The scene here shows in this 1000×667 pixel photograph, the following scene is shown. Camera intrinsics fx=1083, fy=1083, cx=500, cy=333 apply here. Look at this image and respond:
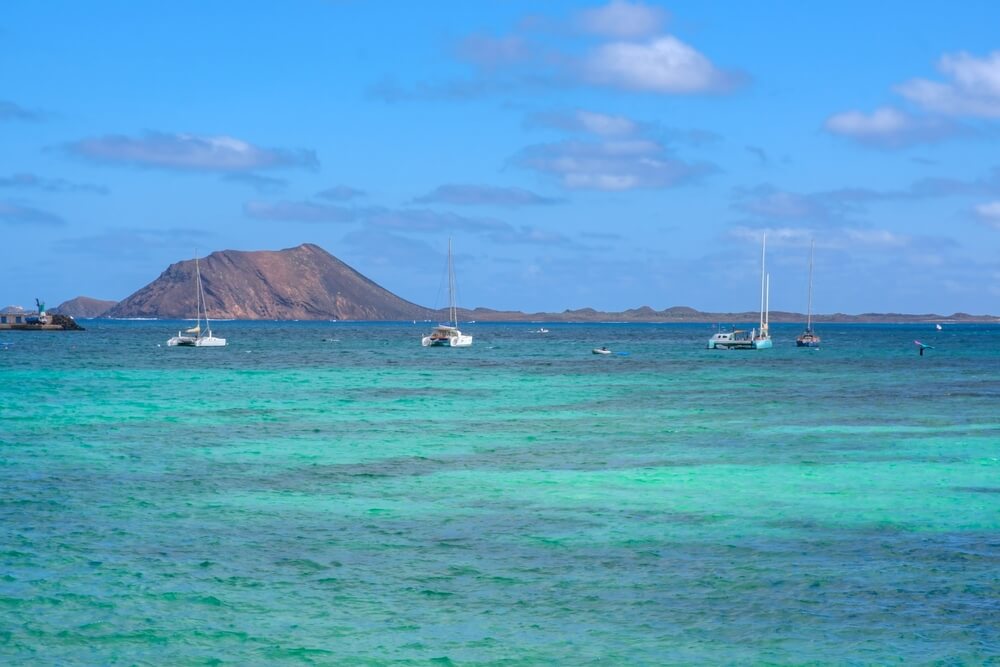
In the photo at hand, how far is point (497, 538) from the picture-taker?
2028 centimetres

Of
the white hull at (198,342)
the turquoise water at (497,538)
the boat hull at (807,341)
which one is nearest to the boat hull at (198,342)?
the white hull at (198,342)

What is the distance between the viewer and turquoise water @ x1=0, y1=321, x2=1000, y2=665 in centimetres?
1434

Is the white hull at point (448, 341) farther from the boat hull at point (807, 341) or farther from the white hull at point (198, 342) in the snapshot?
the boat hull at point (807, 341)

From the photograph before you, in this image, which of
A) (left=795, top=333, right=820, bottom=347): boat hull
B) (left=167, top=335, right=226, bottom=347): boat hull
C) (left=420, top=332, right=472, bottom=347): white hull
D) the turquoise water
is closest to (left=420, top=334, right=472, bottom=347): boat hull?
(left=420, top=332, right=472, bottom=347): white hull

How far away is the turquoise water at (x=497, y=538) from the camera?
14.3m

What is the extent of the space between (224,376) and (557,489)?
55.4 meters

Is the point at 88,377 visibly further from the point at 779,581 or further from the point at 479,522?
the point at 779,581

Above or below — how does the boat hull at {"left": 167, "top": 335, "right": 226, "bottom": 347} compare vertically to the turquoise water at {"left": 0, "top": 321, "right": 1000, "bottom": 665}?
above

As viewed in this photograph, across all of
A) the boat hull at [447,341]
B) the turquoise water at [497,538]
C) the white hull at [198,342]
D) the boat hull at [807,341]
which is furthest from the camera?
the boat hull at [807,341]

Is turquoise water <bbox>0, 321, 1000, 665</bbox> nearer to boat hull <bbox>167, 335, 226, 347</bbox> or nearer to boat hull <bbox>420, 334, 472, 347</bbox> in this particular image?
boat hull <bbox>167, 335, 226, 347</bbox>

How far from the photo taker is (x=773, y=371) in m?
87.2

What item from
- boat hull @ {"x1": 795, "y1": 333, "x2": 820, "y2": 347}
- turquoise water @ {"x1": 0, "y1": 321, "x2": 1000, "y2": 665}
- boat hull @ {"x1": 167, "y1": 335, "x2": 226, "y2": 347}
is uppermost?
boat hull @ {"x1": 795, "y1": 333, "x2": 820, "y2": 347}

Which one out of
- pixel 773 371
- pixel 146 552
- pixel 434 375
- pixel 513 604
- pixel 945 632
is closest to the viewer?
pixel 945 632

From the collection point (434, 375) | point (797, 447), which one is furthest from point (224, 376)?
point (797, 447)
